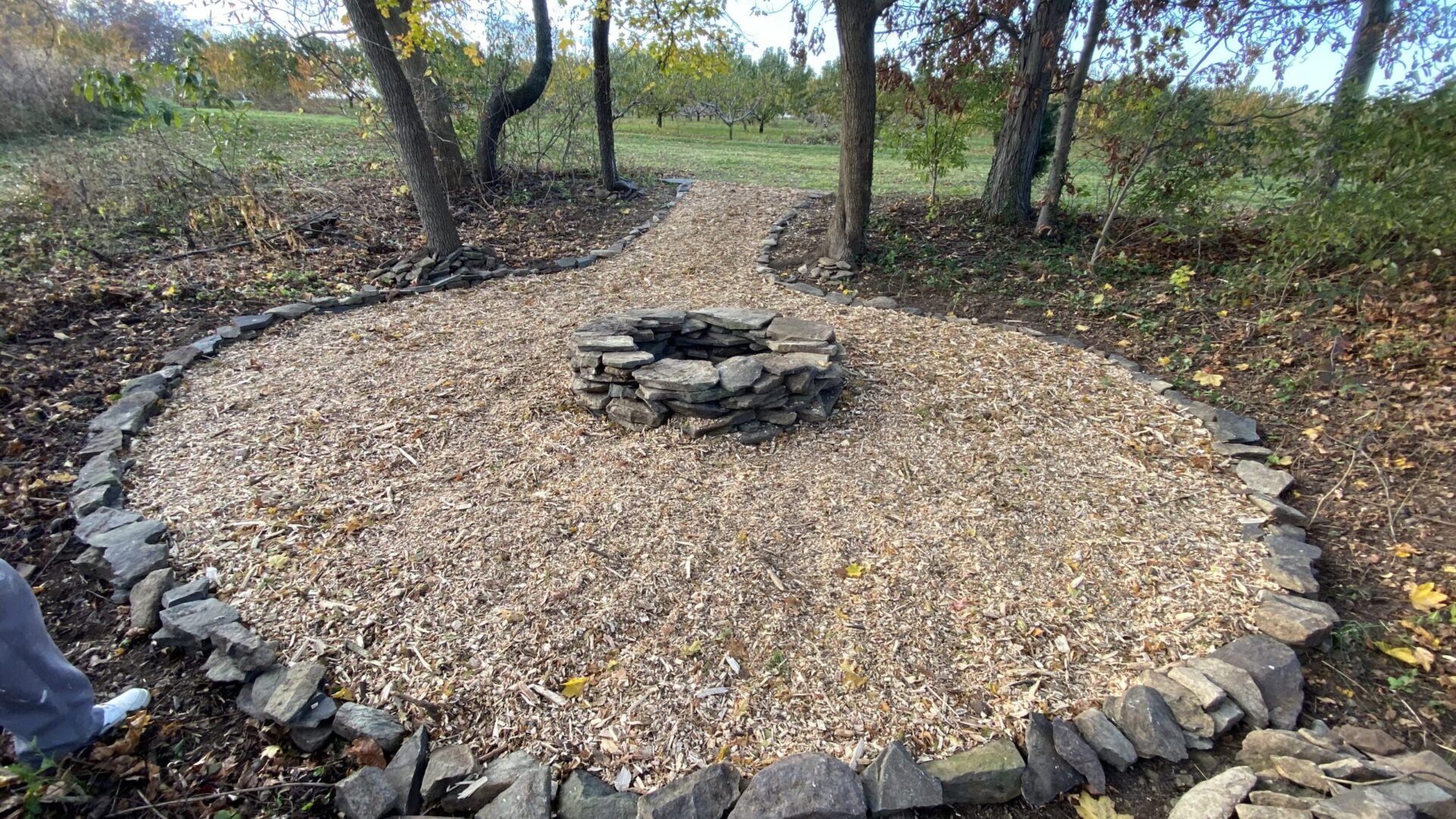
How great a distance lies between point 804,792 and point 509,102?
30.1 feet

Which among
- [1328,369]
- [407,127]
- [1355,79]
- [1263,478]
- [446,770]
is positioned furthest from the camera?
[407,127]

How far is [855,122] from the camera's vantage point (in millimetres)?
6023

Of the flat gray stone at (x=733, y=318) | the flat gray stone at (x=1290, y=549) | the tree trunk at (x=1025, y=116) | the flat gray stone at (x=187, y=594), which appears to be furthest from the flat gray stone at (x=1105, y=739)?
the tree trunk at (x=1025, y=116)

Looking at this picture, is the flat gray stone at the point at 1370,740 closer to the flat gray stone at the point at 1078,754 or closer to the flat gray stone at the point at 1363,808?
the flat gray stone at the point at 1363,808

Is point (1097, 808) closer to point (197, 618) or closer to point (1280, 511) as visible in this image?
point (1280, 511)

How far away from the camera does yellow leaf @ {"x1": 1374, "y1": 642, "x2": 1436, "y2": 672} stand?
237 cm

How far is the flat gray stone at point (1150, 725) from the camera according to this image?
2.15m

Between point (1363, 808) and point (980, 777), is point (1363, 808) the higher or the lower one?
the higher one

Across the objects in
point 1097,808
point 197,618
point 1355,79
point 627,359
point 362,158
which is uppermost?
point 1355,79

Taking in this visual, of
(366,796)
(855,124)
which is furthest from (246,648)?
(855,124)

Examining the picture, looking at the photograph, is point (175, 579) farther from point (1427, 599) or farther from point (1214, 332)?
point (1214, 332)

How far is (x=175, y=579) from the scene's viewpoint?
263 centimetres

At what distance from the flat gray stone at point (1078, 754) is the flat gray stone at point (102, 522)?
4.01 metres

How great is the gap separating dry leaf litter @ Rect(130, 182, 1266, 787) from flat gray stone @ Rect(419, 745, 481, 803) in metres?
0.07
